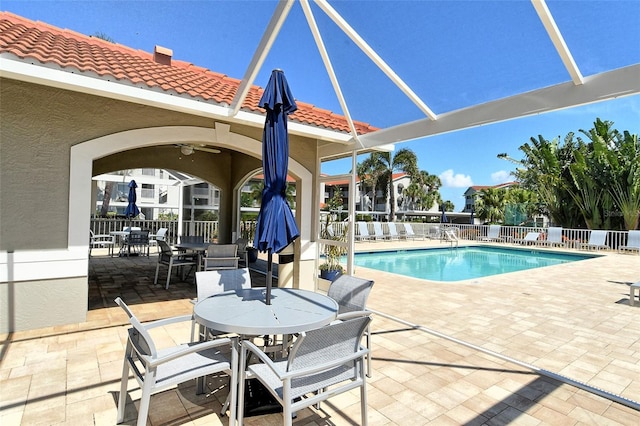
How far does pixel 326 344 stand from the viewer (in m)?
2.56

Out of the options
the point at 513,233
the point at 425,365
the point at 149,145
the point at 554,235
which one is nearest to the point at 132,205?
the point at 149,145

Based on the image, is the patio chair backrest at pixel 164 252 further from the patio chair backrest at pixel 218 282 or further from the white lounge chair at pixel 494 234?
the white lounge chair at pixel 494 234

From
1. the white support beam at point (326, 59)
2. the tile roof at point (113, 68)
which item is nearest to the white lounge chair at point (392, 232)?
the tile roof at point (113, 68)

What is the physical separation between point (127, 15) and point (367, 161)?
31.6m

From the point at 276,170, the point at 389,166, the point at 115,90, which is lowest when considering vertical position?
the point at 276,170

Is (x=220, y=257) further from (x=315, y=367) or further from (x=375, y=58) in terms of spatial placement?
(x=315, y=367)

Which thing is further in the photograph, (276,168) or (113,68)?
(113,68)

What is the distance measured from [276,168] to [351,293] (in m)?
1.80

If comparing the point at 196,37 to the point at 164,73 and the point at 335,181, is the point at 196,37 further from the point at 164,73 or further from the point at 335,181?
the point at 335,181

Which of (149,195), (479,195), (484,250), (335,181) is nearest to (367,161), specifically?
(479,195)

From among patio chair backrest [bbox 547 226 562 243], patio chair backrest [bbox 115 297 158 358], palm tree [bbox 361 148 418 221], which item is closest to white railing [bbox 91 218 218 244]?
patio chair backrest [bbox 115 297 158 358]

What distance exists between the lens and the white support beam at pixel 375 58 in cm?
425

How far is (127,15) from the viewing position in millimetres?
6770

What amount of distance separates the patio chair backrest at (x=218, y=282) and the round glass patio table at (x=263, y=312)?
23 centimetres
